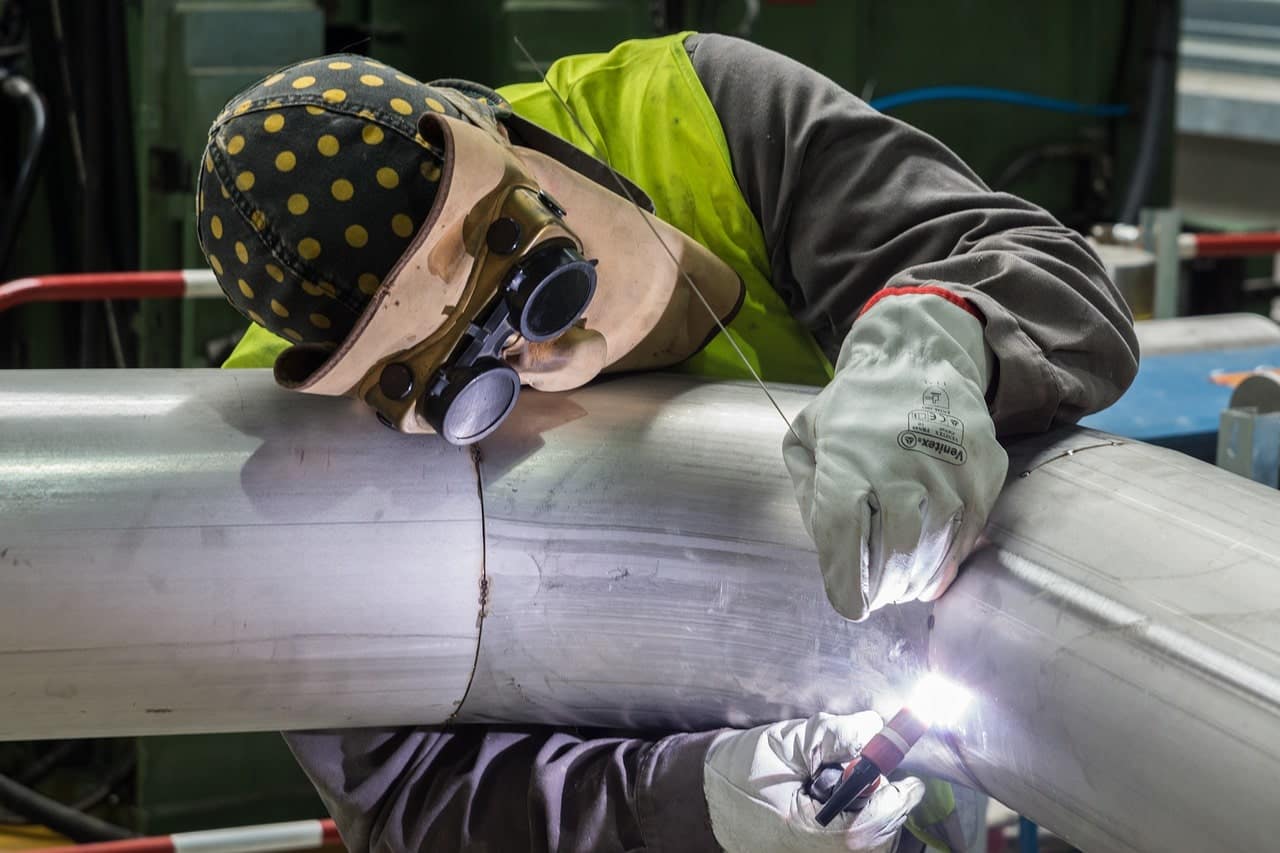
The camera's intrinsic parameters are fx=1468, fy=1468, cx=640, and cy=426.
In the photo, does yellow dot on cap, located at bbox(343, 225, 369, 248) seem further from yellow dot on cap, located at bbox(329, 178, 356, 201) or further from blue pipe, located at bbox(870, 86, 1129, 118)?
blue pipe, located at bbox(870, 86, 1129, 118)

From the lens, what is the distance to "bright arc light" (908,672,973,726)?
95 cm

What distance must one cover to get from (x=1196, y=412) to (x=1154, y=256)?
2.21 ft

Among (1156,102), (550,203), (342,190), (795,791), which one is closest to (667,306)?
(550,203)

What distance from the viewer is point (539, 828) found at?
119cm

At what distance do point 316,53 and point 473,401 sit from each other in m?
1.53

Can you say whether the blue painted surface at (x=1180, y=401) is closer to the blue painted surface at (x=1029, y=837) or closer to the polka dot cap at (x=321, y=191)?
the blue painted surface at (x=1029, y=837)

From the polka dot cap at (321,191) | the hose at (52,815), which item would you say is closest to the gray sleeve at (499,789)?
the polka dot cap at (321,191)

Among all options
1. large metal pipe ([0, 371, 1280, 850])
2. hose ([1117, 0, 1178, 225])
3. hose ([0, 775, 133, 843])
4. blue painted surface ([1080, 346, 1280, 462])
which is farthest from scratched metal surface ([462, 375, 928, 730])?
hose ([1117, 0, 1178, 225])

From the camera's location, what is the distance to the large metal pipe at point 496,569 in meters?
0.93

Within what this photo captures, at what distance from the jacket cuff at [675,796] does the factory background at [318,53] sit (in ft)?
2.42

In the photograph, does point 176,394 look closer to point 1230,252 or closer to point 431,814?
point 431,814

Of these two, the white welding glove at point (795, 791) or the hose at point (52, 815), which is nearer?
the white welding glove at point (795, 791)

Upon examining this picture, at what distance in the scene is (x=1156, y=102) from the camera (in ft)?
10.5

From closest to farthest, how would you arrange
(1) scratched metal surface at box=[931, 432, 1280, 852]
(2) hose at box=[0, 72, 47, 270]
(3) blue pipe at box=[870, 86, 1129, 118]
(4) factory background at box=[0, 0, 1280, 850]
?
(1) scratched metal surface at box=[931, 432, 1280, 852] → (4) factory background at box=[0, 0, 1280, 850] → (2) hose at box=[0, 72, 47, 270] → (3) blue pipe at box=[870, 86, 1129, 118]
